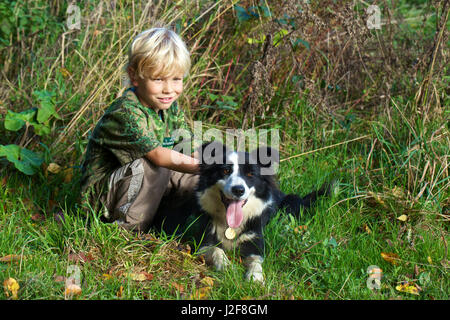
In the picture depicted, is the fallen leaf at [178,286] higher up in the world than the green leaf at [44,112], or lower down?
lower down

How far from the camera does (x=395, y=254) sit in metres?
2.84

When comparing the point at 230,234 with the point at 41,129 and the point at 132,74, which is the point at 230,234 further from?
the point at 41,129

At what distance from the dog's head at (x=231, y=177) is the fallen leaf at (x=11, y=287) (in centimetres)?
118

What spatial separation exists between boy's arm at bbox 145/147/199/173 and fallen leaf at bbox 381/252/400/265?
126 centimetres

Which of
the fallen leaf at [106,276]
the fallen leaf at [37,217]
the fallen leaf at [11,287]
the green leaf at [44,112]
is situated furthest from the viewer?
the green leaf at [44,112]

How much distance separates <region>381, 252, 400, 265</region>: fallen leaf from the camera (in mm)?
2785

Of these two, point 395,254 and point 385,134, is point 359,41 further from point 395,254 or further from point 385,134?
point 395,254

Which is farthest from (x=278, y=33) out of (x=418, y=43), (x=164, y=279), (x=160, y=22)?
(x=164, y=279)

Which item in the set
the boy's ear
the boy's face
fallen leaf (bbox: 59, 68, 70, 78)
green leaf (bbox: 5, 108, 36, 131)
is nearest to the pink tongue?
the boy's face

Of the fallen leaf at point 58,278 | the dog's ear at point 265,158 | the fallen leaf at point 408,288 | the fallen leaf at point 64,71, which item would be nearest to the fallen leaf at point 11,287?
the fallen leaf at point 58,278

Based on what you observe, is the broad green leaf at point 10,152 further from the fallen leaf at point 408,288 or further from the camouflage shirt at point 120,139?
the fallen leaf at point 408,288

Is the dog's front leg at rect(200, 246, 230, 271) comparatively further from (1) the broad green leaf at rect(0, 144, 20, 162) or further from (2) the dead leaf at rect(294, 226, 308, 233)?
(1) the broad green leaf at rect(0, 144, 20, 162)

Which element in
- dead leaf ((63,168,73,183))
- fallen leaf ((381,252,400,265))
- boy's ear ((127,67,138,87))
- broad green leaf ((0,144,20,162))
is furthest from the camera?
dead leaf ((63,168,73,183))

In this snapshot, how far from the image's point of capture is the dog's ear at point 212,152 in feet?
9.87
